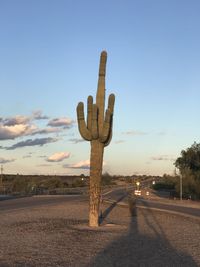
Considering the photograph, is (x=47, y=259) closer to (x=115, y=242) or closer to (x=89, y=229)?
(x=115, y=242)

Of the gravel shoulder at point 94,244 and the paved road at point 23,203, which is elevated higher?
the paved road at point 23,203

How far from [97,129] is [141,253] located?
7.87m

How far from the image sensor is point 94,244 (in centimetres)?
1678

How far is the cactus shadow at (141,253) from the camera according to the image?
44.1 feet

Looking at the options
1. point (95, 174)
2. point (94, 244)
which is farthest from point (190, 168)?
point (94, 244)

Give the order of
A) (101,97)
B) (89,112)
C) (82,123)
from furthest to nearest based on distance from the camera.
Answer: (101,97) → (89,112) → (82,123)

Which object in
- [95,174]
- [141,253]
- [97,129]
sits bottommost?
[141,253]

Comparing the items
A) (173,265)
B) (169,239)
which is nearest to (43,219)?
(169,239)

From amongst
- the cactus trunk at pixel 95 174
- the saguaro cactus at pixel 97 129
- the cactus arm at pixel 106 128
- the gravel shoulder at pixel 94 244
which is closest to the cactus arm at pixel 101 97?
the saguaro cactus at pixel 97 129

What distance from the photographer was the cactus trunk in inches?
886

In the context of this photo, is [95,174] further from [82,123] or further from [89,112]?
[89,112]

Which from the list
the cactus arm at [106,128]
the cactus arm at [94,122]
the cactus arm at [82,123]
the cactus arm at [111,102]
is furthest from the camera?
the cactus arm at [111,102]

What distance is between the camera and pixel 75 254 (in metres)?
14.5

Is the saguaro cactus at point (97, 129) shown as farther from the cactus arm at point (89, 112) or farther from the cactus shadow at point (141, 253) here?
the cactus shadow at point (141, 253)
